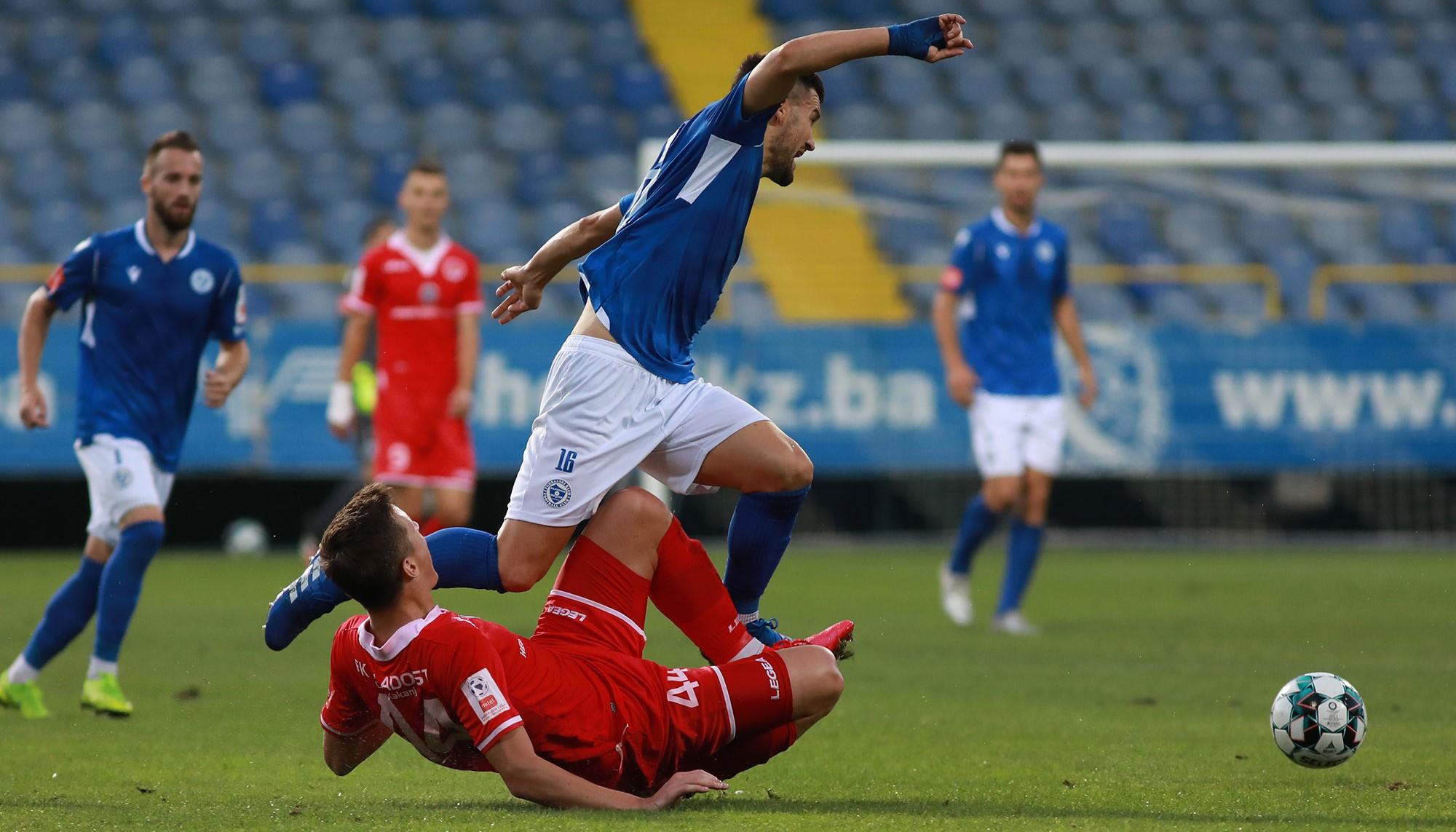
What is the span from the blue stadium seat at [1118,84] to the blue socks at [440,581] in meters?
15.6

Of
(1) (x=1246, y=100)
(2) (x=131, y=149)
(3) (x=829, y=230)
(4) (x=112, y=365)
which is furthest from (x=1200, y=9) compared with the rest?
(4) (x=112, y=365)

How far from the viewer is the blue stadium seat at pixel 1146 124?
19250 millimetres

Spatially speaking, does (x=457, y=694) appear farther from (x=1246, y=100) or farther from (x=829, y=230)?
(x=1246, y=100)

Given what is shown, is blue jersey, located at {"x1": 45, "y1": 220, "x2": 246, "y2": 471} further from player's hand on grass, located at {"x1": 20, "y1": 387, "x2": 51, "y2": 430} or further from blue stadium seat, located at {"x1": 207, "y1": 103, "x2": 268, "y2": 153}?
blue stadium seat, located at {"x1": 207, "y1": 103, "x2": 268, "y2": 153}

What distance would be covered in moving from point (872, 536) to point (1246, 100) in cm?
734

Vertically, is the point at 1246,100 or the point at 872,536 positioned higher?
the point at 1246,100

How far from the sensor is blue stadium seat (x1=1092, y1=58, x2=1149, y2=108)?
19656mm

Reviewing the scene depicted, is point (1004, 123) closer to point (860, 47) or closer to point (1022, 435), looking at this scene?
point (1022, 435)

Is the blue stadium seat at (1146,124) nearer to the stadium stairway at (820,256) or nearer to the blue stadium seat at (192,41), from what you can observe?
the stadium stairway at (820,256)

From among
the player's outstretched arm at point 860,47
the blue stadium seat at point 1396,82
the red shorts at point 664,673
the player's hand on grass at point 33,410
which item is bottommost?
the red shorts at point 664,673

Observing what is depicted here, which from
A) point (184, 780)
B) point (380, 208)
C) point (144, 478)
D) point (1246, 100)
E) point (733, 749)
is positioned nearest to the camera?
point (733, 749)

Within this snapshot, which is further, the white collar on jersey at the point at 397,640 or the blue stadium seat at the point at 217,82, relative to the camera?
the blue stadium seat at the point at 217,82

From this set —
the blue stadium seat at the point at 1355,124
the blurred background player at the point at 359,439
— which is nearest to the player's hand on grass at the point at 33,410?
the blurred background player at the point at 359,439

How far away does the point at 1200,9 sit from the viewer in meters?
21.1
